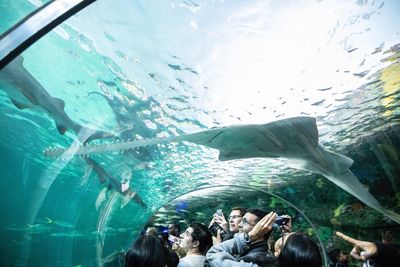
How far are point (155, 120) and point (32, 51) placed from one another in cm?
235

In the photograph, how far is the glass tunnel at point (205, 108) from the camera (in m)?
3.32

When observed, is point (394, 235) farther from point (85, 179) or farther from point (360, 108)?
point (85, 179)

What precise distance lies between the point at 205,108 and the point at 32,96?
4.05m

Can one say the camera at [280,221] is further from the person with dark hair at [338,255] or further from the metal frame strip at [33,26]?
the person with dark hair at [338,255]

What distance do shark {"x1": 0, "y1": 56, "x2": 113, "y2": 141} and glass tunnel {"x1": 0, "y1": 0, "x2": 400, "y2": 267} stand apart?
1.6 inches

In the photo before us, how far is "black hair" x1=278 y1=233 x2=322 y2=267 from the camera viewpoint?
2.19 meters

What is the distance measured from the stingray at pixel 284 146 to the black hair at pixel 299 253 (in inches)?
96.9

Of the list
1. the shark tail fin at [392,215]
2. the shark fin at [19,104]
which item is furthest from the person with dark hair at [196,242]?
the shark fin at [19,104]

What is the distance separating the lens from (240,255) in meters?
2.42

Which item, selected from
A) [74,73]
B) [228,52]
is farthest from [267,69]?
[74,73]

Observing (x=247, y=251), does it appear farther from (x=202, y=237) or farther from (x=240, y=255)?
(x=202, y=237)

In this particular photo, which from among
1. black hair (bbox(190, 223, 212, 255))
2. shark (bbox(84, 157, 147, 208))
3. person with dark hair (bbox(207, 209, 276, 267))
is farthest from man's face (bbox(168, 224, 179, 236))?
person with dark hair (bbox(207, 209, 276, 267))

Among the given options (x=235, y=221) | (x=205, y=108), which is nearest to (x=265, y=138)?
(x=205, y=108)

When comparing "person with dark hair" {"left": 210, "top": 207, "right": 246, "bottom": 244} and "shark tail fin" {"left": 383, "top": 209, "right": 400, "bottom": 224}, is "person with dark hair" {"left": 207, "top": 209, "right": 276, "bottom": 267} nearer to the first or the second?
"person with dark hair" {"left": 210, "top": 207, "right": 246, "bottom": 244}
